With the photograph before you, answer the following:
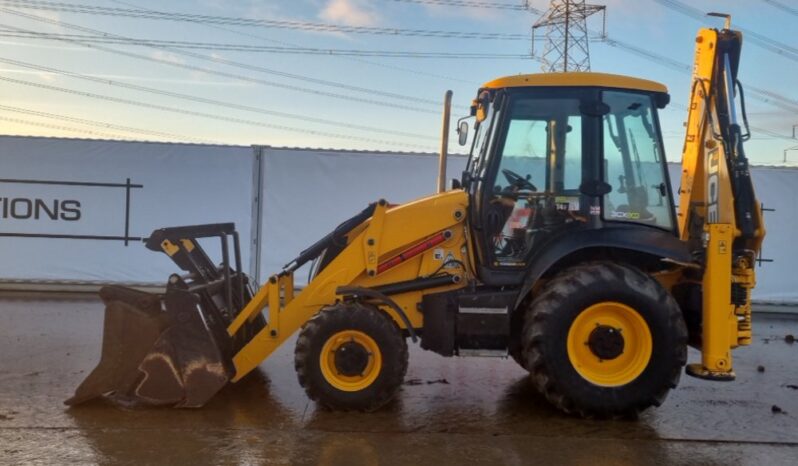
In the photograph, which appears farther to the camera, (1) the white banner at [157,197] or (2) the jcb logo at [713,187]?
(1) the white banner at [157,197]

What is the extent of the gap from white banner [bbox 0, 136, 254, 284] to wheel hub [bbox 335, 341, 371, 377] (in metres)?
6.27

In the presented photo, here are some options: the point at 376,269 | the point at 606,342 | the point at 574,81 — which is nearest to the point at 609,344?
the point at 606,342

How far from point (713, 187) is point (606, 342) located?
1496 millimetres

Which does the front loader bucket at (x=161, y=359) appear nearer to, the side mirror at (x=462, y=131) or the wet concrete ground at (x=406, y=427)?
the wet concrete ground at (x=406, y=427)

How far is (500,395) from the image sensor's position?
5.62 meters

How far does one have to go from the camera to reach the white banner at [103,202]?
1083 centimetres

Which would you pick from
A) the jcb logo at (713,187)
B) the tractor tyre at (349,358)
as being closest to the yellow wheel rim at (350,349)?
the tractor tyre at (349,358)

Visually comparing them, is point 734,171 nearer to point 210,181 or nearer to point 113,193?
point 210,181

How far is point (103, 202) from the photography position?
10875 millimetres

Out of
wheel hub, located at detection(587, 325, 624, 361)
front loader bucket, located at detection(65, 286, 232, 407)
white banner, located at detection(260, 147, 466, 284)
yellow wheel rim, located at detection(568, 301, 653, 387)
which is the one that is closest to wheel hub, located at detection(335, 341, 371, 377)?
front loader bucket, located at detection(65, 286, 232, 407)

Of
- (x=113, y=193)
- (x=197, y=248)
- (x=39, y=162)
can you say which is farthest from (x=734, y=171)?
(x=39, y=162)

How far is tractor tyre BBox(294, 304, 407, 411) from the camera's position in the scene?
486 centimetres

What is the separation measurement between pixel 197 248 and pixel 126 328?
3.07ft

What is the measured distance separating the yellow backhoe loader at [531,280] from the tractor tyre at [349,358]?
0.01m
